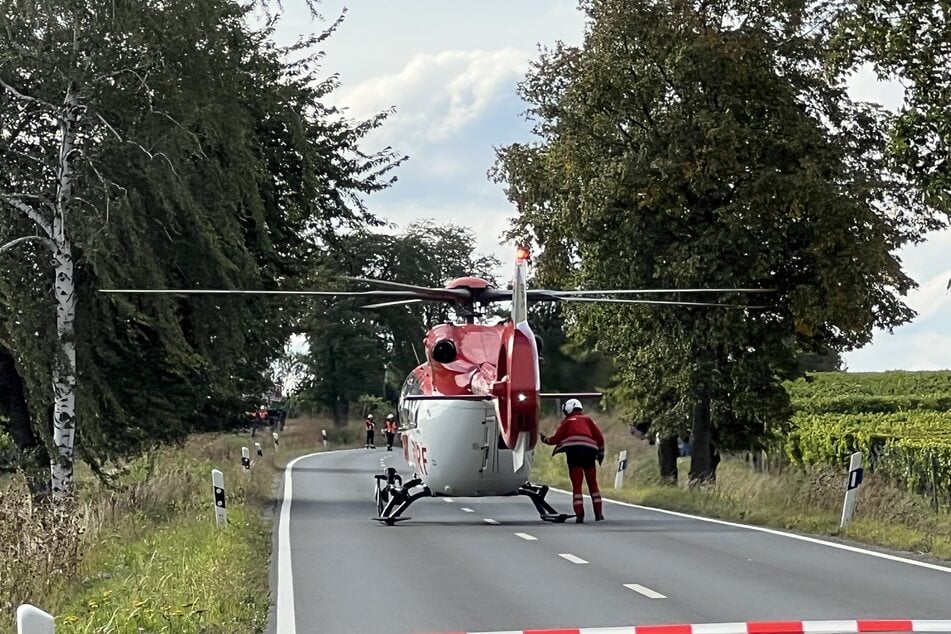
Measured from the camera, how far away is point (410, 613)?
1248 centimetres

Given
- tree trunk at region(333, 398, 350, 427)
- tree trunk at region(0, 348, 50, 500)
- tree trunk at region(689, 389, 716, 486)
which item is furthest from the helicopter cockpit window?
tree trunk at region(333, 398, 350, 427)

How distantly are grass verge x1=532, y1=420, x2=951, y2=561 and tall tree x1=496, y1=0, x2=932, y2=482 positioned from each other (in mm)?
2814

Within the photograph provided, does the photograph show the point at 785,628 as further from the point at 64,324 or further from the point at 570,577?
the point at 64,324

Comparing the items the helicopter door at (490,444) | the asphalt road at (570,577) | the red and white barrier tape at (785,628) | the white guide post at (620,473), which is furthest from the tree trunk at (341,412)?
the red and white barrier tape at (785,628)

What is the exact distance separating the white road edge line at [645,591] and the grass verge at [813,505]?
434 centimetres

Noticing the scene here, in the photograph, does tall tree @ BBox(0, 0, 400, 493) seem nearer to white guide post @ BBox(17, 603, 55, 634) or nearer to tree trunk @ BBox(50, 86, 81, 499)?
tree trunk @ BBox(50, 86, 81, 499)

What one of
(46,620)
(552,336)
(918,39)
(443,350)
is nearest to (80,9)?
(443,350)

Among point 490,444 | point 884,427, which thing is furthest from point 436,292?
point 884,427

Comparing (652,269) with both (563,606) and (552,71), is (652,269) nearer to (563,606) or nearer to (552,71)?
(552,71)

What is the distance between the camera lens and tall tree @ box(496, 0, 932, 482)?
28000 millimetres

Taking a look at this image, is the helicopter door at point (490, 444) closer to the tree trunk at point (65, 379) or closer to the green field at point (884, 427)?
the green field at point (884, 427)

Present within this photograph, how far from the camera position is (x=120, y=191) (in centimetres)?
2408

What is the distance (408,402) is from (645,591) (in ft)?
32.0

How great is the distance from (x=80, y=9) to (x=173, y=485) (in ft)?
26.9
